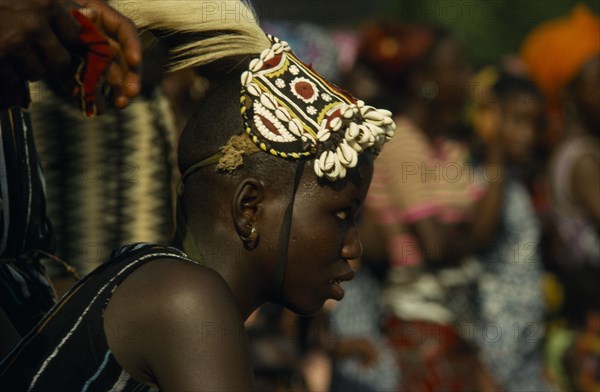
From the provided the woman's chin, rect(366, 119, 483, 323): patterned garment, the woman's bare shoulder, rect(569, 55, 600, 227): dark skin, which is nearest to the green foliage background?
rect(569, 55, 600, 227): dark skin

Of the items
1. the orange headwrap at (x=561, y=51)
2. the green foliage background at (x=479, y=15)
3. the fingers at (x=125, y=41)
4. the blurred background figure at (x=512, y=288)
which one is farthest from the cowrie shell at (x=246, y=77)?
the green foliage background at (x=479, y=15)

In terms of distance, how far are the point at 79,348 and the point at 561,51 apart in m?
6.70

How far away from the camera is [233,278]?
10.3 feet

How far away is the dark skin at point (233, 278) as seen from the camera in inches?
105

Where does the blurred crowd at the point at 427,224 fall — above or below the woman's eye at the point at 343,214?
below

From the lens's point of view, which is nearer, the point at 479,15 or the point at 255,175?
the point at 255,175

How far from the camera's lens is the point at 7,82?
90.8 inches

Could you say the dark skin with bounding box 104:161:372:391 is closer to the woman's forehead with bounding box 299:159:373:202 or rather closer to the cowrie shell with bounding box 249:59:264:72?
the woman's forehead with bounding box 299:159:373:202

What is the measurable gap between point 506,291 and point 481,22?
5.52m

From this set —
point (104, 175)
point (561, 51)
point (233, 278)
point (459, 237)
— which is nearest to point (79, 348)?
point (233, 278)

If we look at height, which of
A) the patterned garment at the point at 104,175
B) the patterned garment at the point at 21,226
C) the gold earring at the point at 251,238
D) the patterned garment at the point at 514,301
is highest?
the gold earring at the point at 251,238

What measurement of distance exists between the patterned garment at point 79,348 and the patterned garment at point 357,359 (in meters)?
3.45

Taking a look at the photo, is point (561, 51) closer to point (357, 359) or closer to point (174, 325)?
point (357, 359)

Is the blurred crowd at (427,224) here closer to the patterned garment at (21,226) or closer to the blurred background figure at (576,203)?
the blurred background figure at (576,203)
